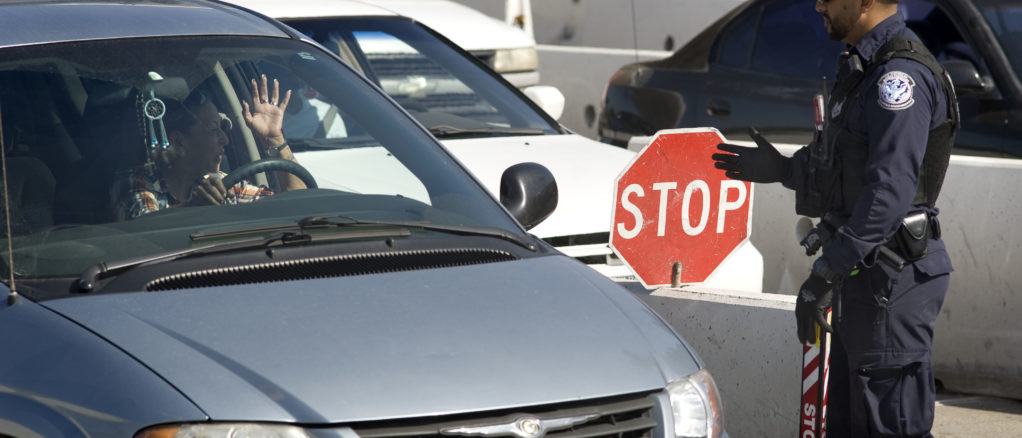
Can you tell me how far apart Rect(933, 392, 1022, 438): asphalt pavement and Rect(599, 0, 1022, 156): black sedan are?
1474mm

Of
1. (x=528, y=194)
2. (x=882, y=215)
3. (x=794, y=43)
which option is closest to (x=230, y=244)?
(x=528, y=194)

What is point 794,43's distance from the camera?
8.21 meters

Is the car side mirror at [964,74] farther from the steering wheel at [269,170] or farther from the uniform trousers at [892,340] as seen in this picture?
the steering wheel at [269,170]

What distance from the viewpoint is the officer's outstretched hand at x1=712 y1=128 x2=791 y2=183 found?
4617 mm

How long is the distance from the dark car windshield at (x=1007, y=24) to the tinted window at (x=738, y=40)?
150cm

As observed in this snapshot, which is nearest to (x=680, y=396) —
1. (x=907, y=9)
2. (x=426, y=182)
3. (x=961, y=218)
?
(x=426, y=182)

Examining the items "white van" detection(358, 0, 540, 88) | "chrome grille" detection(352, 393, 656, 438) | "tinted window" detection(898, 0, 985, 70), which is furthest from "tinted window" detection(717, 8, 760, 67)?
"chrome grille" detection(352, 393, 656, 438)

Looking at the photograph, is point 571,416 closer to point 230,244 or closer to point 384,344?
point 384,344

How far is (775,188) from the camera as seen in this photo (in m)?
6.78

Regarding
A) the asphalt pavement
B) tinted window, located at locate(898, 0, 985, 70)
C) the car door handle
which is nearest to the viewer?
the asphalt pavement

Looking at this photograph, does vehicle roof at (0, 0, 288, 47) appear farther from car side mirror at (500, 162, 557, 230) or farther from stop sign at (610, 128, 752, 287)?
stop sign at (610, 128, 752, 287)

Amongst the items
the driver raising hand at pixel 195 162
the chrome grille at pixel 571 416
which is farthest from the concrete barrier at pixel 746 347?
the chrome grille at pixel 571 416

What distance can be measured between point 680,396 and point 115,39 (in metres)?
1.81

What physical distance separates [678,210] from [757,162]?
77 centimetres
